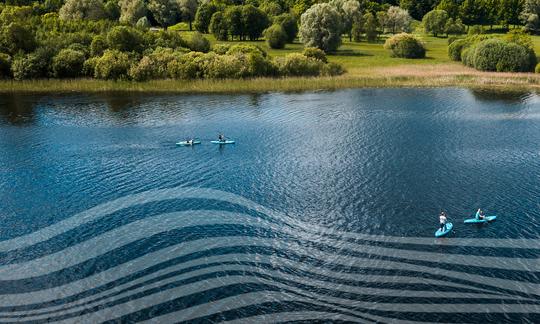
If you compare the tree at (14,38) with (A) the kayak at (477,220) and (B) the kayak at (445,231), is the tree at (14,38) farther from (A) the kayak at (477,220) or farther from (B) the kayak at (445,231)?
(A) the kayak at (477,220)

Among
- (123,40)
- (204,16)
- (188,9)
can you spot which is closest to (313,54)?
(123,40)

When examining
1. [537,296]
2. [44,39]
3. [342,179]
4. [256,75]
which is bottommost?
[537,296]

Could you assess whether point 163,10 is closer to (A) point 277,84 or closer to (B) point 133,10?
(B) point 133,10

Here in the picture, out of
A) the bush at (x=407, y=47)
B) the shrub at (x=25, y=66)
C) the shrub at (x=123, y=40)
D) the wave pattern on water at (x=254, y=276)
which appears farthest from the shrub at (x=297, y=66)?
the wave pattern on water at (x=254, y=276)

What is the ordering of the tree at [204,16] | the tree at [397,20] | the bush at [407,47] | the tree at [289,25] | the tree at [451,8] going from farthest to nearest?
the tree at [451,8]
the tree at [397,20]
the tree at [204,16]
the tree at [289,25]
the bush at [407,47]

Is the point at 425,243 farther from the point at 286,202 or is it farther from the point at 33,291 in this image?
the point at 33,291

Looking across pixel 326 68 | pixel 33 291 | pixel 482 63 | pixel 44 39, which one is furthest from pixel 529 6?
pixel 33 291
